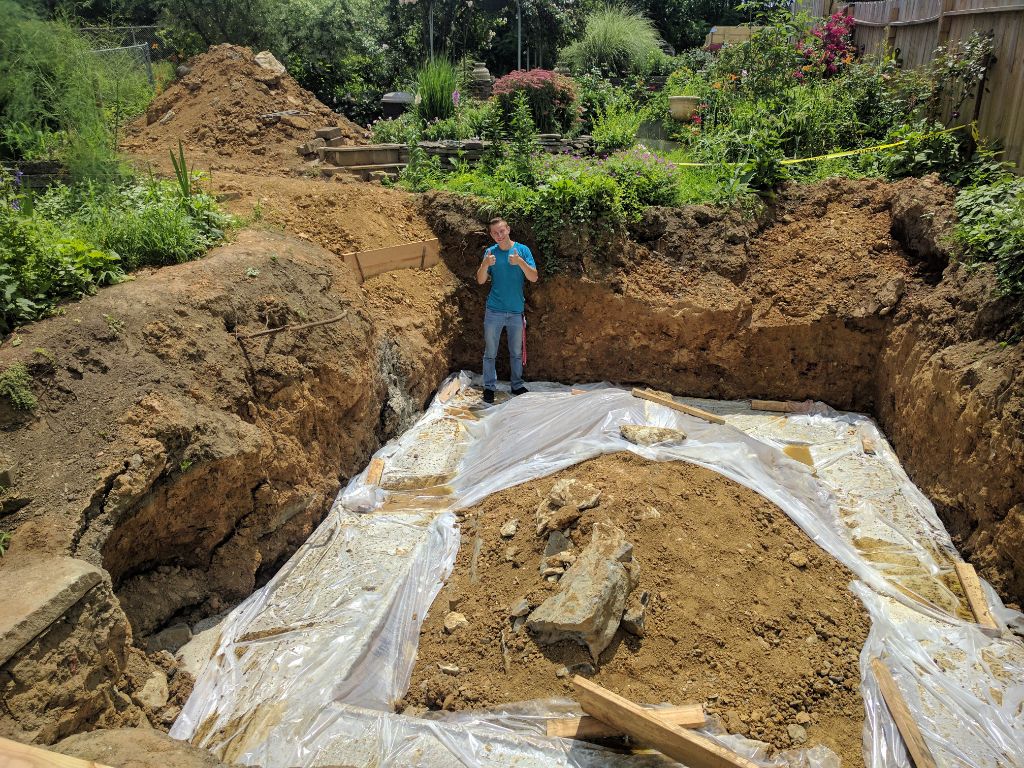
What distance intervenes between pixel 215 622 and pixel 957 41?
9.35 meters

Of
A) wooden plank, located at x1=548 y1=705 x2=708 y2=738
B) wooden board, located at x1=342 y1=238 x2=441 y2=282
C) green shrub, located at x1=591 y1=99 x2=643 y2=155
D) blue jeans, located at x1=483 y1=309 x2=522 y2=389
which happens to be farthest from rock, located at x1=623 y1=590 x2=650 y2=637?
green shrub, located at x1=591 y1=99 x2=643 y2=155

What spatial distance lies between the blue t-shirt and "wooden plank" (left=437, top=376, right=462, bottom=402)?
3.25ft

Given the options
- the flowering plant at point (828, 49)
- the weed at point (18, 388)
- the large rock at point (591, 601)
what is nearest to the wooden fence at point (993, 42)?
the flowering plant at point (828, 49)

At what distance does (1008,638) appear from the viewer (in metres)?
4.18

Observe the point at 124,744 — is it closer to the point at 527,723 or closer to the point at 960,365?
the point at 527,723

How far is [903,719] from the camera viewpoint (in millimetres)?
3572

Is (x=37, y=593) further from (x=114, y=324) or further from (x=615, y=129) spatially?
(x=615, y=129)

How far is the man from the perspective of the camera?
691 centimetres

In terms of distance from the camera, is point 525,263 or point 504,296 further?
point 504,296

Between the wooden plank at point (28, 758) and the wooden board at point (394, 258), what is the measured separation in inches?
218

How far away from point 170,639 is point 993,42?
30.3 feet

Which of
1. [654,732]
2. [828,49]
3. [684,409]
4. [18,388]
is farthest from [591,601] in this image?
[828,49]

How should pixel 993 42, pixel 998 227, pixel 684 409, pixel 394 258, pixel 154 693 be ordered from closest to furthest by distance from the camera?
pixel 154 693 → pixel 998 227 → pixel 684 409 → pixel 993 42 → pixel 394 258

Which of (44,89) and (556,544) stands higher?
(44,89)
